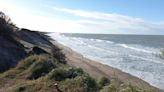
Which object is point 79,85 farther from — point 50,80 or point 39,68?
point 39,68

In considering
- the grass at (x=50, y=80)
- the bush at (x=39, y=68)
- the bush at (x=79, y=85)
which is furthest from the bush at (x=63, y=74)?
the bush at (x=39, y=68)

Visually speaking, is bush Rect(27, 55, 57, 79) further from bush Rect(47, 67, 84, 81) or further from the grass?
bush Rect(47, 67, 84, 81)

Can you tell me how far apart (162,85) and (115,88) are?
2012cm

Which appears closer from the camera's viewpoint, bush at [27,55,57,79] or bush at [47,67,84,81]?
bush at [47,67,84,81]

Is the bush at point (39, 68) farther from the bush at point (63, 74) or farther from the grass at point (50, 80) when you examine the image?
the bush at point (63, 74)

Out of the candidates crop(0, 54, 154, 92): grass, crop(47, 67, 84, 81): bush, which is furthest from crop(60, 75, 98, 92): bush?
crop(47, 67, 84, 81): bush

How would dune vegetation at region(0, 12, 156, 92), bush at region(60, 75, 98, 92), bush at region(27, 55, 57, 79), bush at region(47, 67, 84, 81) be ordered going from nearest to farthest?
dune vegetation at region(0, 12, 156, 92), bush at region(60, 75, 98, 92), bush at region(47, 67, 84, 81), bush at region(27, 55, 57, 79)

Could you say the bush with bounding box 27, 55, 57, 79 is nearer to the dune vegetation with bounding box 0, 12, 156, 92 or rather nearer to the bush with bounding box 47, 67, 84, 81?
the dune vegetation with bounding box 0, 12, 156, 92

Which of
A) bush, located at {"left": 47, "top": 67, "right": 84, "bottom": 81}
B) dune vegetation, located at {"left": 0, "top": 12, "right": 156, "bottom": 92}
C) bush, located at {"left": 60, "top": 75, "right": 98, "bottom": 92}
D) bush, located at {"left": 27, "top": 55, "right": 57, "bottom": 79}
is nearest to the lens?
dune vegetation, located at {"left": 0, "top": 12, "right": 156, "bottom": 92}

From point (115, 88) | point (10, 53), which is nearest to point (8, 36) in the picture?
point (10, 53)

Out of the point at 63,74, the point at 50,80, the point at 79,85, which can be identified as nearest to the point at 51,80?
the point at 50,80

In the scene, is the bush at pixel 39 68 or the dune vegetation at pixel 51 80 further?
the bush at pixel 39 68

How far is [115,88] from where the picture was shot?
8469mm

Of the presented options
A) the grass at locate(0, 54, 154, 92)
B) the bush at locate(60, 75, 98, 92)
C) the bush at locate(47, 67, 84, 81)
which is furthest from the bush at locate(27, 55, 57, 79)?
the bush at locate(60, 75, 98, 92)
